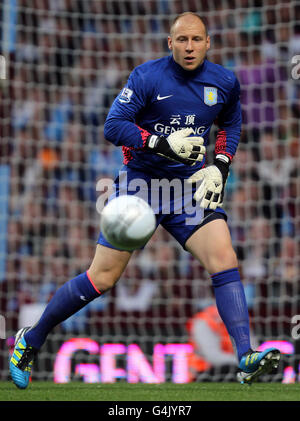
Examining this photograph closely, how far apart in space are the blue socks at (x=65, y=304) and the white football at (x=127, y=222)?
0.45 meters

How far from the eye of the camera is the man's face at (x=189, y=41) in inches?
163

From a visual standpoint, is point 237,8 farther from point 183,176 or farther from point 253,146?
point 183,176

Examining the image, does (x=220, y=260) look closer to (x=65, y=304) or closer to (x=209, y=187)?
(x=209, y=187)

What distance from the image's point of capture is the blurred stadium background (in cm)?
777

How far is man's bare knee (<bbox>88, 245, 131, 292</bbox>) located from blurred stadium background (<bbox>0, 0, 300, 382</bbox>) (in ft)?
8.98

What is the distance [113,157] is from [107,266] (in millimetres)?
4842

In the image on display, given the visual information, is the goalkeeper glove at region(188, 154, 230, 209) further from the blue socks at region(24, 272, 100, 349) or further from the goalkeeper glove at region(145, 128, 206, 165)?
the blue socks at region(24, 272, 100, 349)

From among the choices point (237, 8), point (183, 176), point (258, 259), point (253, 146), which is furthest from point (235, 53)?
point (183, 176)

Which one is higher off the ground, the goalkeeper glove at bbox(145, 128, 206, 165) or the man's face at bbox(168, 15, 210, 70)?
the man's face at bbox(168, 15, 210, 70)

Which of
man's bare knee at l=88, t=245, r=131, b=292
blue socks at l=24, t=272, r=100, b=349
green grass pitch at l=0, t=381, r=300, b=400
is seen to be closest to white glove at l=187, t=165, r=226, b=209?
man's bare knee at l=88, t=245, r=131, b=292

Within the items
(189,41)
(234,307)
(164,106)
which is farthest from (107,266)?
(189,41)

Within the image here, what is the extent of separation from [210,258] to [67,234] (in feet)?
15.1

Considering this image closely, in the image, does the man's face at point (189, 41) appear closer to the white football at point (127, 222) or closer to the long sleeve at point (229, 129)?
the long sleeve at point (229, 129)

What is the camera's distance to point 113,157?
29.6 feet
